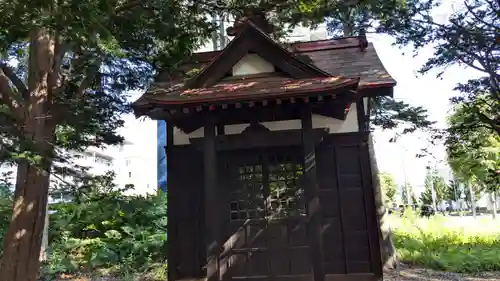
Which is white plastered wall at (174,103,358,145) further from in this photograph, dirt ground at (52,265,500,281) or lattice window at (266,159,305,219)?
dirt ground at (52,265,500,281)

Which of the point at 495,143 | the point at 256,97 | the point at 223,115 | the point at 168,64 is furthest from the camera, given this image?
the point at 495,143

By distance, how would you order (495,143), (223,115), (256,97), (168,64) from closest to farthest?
(256,97) < (223,115) < (168,64) < (495,143)

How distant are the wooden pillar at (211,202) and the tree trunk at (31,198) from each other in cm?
232

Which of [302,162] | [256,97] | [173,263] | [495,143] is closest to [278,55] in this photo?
[256,97]

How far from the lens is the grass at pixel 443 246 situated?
27.0 ft

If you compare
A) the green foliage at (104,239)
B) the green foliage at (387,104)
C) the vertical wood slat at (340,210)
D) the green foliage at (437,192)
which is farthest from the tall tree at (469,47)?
the green foliage at (437,192)

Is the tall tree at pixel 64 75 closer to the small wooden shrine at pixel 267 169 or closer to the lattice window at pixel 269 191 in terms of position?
the small wooden shrine at pixel 267 169

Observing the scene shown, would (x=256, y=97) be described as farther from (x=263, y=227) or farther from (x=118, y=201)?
(x=118, y=201)

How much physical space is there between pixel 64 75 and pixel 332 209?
5.34m

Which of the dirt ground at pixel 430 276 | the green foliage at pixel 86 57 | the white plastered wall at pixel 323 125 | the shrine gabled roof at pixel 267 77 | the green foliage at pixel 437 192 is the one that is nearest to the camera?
the green foliage at pixel 86 57

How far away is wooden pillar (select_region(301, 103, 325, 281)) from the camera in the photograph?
5844 millimetres

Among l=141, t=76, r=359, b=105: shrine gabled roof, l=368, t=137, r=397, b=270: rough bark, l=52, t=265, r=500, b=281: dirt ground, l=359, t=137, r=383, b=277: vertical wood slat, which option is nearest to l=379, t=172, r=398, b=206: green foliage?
l=368, t=137, r=397, b=270: rough bark

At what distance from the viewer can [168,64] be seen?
6934 millimetres

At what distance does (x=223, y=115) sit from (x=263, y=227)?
6.65 ft
